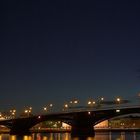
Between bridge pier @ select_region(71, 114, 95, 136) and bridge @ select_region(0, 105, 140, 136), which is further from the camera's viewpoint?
bridge pier @ select_region(71, 114, 95, 136)

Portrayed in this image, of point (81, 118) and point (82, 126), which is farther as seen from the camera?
point (81, 118)

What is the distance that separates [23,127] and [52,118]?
820 centimetres

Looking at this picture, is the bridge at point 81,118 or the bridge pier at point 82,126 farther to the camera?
the bridge pier at point 82,126

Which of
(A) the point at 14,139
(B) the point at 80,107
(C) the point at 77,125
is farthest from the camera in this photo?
(B) the point at 80,107

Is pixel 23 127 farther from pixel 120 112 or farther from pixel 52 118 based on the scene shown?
pixel 120 112

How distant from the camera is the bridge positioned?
354 ft

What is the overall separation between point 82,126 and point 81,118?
2.31 metres

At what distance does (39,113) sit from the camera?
419ft

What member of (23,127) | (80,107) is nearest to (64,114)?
(80,107)

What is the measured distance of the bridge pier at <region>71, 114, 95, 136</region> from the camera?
109 meters

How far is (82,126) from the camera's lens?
111125mm

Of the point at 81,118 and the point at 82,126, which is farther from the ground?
the point at 81,118

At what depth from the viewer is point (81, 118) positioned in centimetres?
11250

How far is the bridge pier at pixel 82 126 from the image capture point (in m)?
109
